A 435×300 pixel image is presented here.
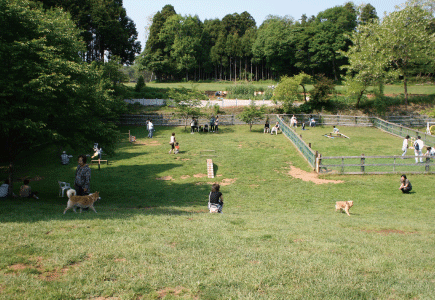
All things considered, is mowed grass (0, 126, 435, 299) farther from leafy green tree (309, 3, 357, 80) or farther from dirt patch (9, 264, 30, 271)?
leafy green tree (309, 3, 357, 80)

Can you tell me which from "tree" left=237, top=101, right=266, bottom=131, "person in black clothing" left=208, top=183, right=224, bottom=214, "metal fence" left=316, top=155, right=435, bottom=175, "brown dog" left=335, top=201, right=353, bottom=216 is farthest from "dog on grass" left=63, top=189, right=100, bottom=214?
"tree" left=237, top=101, right=266, bottom=131

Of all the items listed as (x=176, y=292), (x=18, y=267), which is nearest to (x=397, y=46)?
(x=176, y=292)

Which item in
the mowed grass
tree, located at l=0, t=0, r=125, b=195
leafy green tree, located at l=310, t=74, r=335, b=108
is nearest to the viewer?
the mowed grass

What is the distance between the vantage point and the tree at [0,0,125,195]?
11.9 metres

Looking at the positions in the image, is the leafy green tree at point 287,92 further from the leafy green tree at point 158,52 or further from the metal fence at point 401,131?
the leafy green tree at point 158,52

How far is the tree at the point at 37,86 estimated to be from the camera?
11.9 m

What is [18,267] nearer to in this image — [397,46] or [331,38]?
[397,46]

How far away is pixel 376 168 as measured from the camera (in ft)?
60.6

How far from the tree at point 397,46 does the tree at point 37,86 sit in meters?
34.7

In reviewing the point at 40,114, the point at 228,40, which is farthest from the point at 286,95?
the point at 228,40

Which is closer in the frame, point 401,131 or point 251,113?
point 401,131

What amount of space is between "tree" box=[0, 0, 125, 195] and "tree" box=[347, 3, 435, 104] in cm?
3469

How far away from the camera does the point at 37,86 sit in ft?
39.9

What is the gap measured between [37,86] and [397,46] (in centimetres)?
4189
